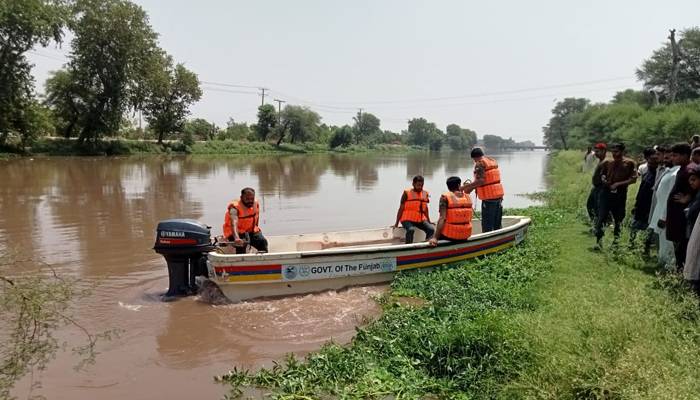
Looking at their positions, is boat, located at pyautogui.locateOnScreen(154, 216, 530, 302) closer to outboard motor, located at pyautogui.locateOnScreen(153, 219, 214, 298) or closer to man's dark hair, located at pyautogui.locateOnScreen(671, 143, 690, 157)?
outboard motor, located at pyautogui.locateOnScreen(153, 219, 214, 298)

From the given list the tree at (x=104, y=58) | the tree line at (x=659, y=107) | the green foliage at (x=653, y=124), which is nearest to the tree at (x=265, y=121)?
the tree at (x=104, y=58)

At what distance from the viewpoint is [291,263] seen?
269 inches

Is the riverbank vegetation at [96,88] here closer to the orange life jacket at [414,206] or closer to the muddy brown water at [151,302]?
the muddy brown water at [151,302]

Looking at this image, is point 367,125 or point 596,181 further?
point 367,125

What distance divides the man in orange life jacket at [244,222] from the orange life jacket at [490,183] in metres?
3.68

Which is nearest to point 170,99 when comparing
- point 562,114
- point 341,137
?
point 341,137

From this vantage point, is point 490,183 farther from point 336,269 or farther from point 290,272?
point 290,272

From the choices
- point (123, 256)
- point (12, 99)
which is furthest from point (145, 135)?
point (123, 256)

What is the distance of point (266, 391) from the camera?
4441 millimetres

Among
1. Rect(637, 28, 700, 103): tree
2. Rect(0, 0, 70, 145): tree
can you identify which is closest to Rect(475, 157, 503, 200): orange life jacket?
Rect(0, 0, 70, 145): tree

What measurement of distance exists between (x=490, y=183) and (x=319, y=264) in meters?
3.30

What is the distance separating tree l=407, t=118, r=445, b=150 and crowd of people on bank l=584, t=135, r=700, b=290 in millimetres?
128243

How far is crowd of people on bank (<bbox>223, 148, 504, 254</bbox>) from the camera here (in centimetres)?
737

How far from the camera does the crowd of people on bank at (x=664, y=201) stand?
205 inches
